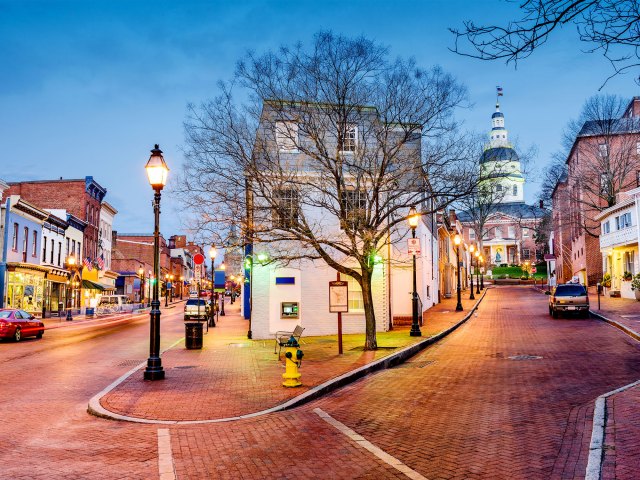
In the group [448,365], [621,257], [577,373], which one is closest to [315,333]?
[448,365]

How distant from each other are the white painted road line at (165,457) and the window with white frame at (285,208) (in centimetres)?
977

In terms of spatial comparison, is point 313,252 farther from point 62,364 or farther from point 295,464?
point 295,464

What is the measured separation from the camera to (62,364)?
54.8ft

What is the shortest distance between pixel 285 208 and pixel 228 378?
20.8 ft

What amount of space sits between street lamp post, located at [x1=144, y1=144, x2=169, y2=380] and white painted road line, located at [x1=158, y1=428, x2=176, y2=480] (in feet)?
15.5

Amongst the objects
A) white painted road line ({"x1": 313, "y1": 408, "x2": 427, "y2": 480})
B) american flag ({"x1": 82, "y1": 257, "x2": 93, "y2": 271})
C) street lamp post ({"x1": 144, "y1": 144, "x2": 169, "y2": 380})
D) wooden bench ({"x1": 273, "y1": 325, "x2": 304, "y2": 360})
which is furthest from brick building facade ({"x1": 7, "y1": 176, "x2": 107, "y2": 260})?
white painted road line ({"x1": 313, "y1": 408, "x2": 427, "y2": 480})

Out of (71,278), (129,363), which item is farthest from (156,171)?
(71,278)

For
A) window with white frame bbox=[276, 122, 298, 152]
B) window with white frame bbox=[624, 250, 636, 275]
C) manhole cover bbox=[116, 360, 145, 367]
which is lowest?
manhole cover bbox=[116, 360, 145, 367]

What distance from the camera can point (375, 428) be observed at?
866 centimetres

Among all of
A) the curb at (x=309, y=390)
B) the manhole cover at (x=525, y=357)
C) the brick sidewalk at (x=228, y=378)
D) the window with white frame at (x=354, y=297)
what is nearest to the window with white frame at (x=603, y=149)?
the window with white frame at (x=354, y=297)

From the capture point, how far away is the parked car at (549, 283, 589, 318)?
92.5 ft

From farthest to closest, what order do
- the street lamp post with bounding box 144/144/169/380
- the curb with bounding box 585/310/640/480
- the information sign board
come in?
the information sign board, the street lamp post with bounding box 144/144/169/380, the curb with bounding box 585/310/640/480

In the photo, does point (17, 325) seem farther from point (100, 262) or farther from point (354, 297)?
point (100, 262)

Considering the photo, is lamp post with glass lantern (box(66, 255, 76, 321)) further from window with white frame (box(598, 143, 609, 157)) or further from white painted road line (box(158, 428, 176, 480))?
window with white frame (box(598, 143, 609, 157))
